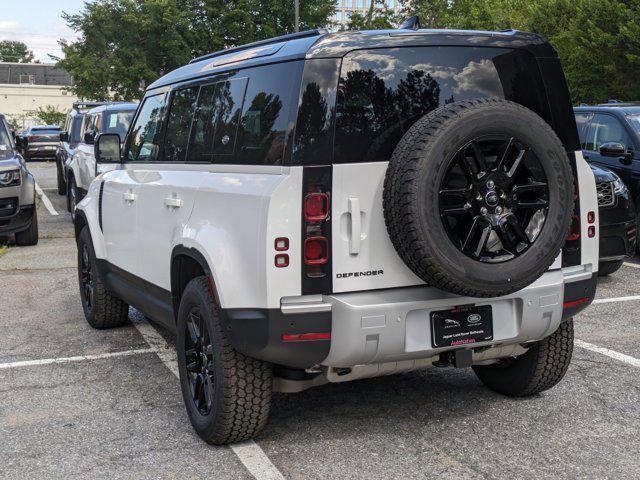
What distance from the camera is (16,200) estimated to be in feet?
35.9

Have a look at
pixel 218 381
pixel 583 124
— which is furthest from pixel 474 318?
pixel 583 124

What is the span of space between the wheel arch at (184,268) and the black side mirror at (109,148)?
166 cm

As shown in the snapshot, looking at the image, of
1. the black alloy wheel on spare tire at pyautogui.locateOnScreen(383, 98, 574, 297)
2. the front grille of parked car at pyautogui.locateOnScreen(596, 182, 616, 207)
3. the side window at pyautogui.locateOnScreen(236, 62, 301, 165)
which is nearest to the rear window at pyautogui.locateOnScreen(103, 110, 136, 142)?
the front grille of parked car at pyautogui.locateOnScreen(596, 182, 616, 207)

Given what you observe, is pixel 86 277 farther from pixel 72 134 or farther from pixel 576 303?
pixel 72 134

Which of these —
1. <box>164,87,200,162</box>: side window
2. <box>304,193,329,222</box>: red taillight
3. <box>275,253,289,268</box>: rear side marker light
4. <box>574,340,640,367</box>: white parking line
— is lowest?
<box>574,340,640,367</box>: white parking line

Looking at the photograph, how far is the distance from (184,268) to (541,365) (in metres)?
1.99

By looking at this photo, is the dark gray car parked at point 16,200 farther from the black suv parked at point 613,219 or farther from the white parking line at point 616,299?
the white parking line at point 616,299

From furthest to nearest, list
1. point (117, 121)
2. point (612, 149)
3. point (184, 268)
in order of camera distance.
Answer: point (117, 121), point (612, 149), point (184, 268)

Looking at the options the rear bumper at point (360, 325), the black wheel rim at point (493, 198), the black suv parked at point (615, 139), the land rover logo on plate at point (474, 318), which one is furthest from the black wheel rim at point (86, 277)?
the black suv parked at point (615, 139)

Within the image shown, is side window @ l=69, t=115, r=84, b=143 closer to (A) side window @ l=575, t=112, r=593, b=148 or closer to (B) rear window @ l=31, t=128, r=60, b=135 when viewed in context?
(A) side window @ l=575, t=112, r=593, b=148

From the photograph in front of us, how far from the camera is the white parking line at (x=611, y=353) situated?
534cm

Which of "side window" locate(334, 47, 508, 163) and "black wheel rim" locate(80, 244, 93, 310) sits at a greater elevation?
Result: "side window" locate(334, 47, 508, 163)

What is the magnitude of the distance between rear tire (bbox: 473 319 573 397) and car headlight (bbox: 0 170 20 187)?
820 cm

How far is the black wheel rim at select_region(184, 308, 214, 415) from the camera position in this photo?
13.2 feet
